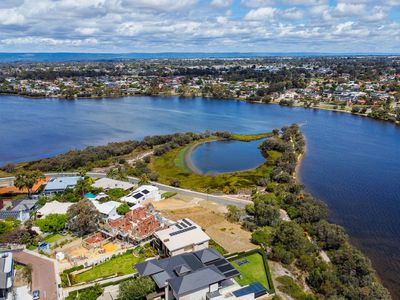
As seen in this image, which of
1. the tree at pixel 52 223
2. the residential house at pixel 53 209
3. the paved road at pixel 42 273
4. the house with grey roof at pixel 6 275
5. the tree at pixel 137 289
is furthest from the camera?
the residential house at pixel 53 209

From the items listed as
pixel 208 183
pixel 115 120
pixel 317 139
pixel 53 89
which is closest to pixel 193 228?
pixel 208 183

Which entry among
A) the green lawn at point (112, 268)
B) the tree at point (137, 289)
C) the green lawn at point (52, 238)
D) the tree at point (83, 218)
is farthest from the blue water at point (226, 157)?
the tree at point (137, 289)

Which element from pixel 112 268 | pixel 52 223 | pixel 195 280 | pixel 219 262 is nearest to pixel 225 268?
pixel 219 262


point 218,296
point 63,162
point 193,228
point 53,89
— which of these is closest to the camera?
point 218,296

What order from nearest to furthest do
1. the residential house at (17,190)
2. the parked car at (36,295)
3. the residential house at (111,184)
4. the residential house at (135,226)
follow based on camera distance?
the parked car at (36,295) < the residential house at (135,226) < the residential house at (17,190) < the residential house at (111,184)

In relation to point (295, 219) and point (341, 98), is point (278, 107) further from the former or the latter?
point (295, 219)

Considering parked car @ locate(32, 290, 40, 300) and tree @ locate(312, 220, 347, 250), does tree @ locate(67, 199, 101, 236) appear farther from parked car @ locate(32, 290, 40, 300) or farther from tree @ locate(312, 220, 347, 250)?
tree @ locate(312, 220, 347, 250)

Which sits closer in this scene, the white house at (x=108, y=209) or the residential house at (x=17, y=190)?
the white house at (x=108, y=209)

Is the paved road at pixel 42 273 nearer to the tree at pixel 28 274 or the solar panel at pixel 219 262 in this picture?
the tree at pixel 28 274
